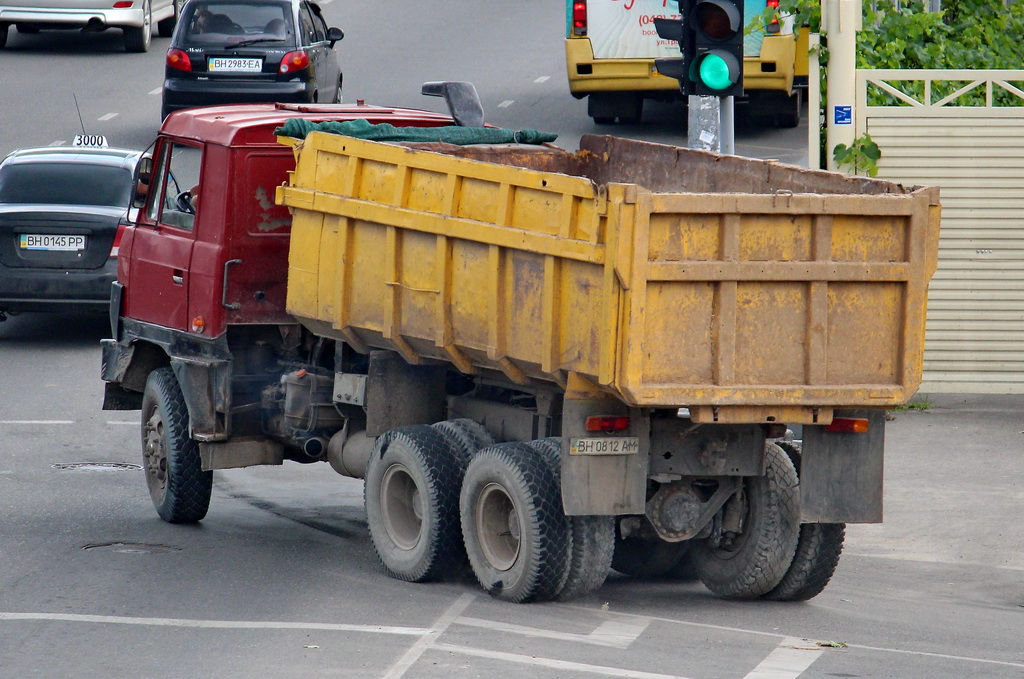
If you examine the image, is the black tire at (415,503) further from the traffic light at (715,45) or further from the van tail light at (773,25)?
the van tail light at (773,25)

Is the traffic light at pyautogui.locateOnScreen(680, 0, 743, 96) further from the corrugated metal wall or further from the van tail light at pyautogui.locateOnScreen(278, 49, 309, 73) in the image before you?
the van tail light at pyautogui.locateOnScreen(278, 49, 309, 73)

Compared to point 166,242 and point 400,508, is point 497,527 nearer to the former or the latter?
point 400,508

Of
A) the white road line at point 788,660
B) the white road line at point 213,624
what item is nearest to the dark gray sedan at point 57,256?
the white road line at point 213,624

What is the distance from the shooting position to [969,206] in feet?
47.7

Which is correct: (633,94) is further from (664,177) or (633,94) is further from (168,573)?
(168,573)

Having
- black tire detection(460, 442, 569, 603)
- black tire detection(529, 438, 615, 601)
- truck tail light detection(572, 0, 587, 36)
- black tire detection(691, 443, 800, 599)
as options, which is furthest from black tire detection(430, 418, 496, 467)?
truck tail light detection(572, 0, 587, 36)

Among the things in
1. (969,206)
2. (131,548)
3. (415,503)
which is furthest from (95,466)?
(969,206)

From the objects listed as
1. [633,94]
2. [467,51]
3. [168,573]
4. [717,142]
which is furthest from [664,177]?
[467,51]

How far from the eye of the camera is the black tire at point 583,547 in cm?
851

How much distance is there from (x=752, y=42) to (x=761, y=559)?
49.1 feet

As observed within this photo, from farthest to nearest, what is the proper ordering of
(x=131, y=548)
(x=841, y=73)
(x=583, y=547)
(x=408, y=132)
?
(x=841, y=73) → (x=408, y=132) → (x=131, y=548) → (x=583, y=547)

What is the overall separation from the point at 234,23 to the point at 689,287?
17.5 meters

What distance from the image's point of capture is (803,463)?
834 cm

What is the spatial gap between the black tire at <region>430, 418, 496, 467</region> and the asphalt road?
2.42ft
